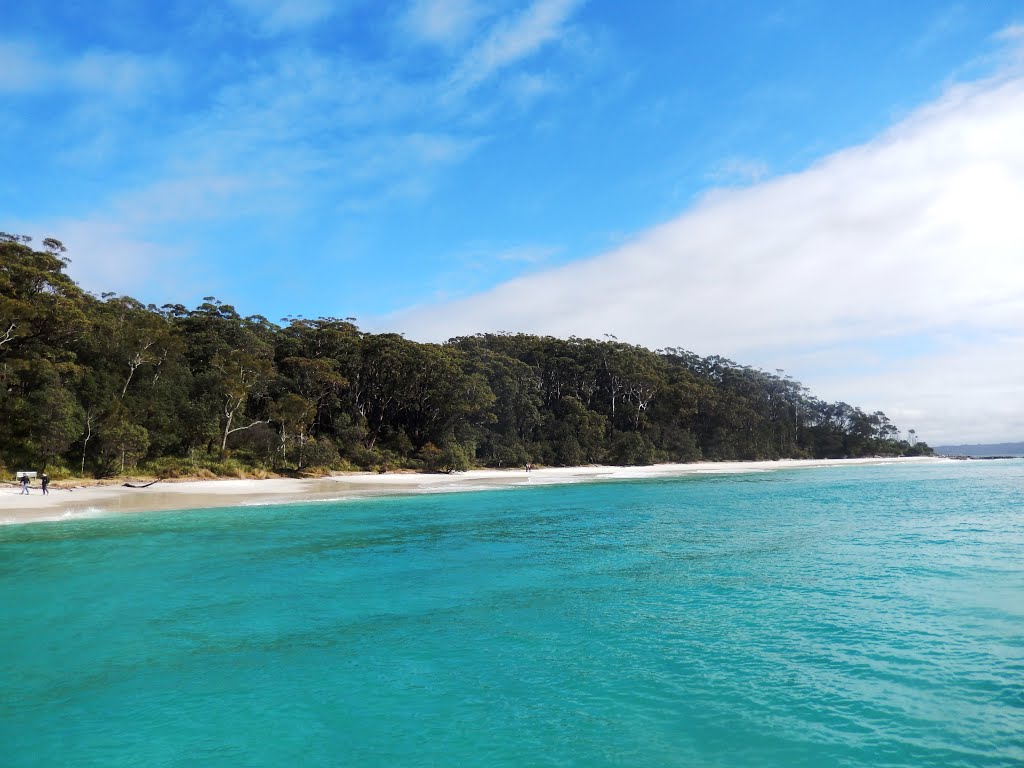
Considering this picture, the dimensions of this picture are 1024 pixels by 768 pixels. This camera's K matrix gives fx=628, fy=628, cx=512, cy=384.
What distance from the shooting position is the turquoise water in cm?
685

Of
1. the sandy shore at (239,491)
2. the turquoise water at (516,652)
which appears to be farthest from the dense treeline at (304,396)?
the turquoise water at (516,652)

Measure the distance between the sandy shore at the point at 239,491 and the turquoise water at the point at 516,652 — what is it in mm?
8899

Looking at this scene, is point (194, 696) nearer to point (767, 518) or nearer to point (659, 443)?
point (767, 518)

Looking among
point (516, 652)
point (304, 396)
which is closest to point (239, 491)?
point (304, 396)

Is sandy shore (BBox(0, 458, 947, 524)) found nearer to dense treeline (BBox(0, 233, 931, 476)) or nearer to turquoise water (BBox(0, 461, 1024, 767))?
dense treeline (BBox(0, 233, 931, 476))

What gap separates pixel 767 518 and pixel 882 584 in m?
13.3

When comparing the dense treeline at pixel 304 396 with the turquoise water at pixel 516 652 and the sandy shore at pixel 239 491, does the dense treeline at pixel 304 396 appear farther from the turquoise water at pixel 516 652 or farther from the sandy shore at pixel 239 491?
the turquoise water at pixel 516 652

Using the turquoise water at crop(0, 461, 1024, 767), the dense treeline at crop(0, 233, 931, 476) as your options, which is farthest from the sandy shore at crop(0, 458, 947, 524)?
the turquoise water at crop(0, 461, 1024, 767)

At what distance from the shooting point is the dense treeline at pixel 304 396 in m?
37.7

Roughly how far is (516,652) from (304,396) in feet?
155

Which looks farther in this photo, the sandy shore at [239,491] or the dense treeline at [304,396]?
the dense treeline at [304,396]

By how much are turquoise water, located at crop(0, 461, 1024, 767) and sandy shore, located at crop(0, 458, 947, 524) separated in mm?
8899

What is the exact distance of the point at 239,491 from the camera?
37.5 metres

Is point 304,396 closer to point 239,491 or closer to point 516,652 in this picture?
point 239,491
